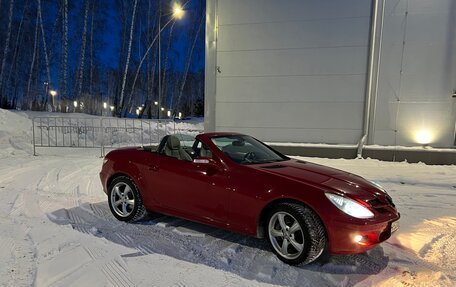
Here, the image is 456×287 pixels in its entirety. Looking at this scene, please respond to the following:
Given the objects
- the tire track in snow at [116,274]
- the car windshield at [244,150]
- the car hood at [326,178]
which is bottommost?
the tire track in snow at [116,274]

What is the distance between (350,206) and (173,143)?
100 inches

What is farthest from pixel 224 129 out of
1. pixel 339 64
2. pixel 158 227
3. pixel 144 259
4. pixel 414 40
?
pixel 144 259

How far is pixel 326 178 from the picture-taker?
12.1ft

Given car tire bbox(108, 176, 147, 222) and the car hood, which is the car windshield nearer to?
the car hood

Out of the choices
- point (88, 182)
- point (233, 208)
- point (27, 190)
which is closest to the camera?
point (233, 208)

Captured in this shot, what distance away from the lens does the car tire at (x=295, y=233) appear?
10.9 ft

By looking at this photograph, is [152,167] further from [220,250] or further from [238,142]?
[220,250]

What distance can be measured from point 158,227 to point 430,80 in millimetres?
10214

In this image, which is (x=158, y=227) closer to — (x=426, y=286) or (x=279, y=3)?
(x=426, y=286)

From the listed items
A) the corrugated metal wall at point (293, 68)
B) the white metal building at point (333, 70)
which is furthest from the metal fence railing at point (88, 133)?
the white metal building at point (333, 70)

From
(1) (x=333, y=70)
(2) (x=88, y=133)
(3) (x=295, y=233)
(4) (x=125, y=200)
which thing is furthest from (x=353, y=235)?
(2) (x=88, y=133)

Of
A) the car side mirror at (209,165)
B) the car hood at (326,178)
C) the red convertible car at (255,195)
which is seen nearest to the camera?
the red convertible car at (255,195)

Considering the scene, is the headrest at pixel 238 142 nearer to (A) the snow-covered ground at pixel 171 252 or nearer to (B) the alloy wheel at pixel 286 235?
(A) the snow-covered ground at pixel 171 252

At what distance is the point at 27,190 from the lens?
6828mm
